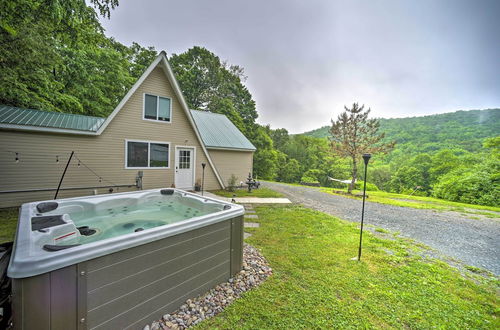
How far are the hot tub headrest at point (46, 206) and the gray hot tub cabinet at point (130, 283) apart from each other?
2.43 meters

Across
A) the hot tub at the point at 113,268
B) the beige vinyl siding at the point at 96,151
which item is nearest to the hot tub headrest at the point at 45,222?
the hot tub at the point at 113,268

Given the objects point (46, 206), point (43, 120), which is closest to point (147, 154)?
point (43, 120)

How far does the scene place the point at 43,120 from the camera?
5.85 m

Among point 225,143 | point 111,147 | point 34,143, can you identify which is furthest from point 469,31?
point 34,143

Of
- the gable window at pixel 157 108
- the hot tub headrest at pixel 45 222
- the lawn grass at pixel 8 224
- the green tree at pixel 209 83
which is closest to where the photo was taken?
the hot tub headrest at pixel 45 222

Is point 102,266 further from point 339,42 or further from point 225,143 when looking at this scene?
point 339,42

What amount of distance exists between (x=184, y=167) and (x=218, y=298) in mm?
6719

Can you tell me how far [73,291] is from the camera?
1.38 metres

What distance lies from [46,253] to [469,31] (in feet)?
45.5

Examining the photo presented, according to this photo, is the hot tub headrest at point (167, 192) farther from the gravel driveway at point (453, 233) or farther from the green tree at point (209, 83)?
the green tree at point (209, 83)

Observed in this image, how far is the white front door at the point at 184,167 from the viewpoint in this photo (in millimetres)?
8112

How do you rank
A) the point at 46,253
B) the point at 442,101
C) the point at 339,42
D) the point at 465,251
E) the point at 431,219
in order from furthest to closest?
the point at 442,101
the point at 339,42
the point at 431,219
the point at 465,251
the point at 46,253

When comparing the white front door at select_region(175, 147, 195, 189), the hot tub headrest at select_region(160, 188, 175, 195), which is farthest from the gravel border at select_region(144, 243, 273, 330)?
the white front door at select_region(175, 147, 195, 189)

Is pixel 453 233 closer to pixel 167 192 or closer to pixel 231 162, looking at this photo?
pixel 167 192
